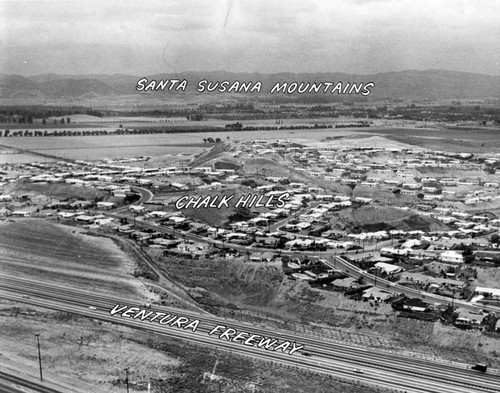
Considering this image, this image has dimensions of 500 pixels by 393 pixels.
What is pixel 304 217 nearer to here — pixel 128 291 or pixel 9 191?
pixel 128 291

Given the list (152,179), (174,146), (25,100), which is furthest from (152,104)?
(152,179)

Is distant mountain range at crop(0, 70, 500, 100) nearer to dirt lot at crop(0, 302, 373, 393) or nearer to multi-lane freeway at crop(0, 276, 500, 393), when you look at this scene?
multi-lane freeway at crop(0, 276, 500, 393)

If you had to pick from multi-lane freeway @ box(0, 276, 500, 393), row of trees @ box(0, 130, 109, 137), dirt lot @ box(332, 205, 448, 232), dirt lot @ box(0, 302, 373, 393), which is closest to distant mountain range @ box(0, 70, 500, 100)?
row of trees @ box(0, 130, 109, 137)

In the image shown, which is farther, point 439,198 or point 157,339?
point 439,198

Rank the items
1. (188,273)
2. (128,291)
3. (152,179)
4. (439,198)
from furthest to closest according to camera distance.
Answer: (152,179)
(439,198)
(188,273)
(128,291)

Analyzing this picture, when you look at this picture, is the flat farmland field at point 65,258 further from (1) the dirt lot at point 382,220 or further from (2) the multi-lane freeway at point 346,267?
(1) the dirt lot at point 382,220

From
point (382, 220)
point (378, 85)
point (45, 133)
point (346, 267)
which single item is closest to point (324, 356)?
point (346, 267)

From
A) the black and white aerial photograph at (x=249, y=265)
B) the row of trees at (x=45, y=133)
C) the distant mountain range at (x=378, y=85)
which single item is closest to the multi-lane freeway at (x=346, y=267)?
the black and white aerial photograph at (x=249, y=265)
